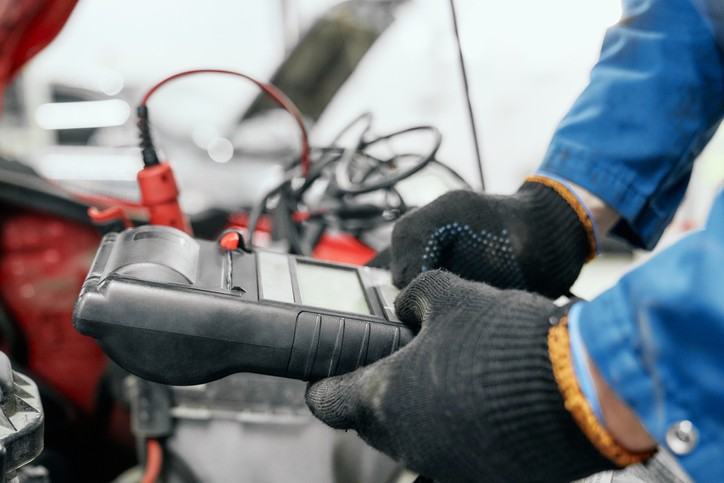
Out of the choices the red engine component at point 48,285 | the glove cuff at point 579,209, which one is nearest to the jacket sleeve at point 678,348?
the glove cuff at point 579,209

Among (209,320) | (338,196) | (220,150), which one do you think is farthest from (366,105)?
(209,320)

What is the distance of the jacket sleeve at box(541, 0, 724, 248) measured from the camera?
2.04 feet

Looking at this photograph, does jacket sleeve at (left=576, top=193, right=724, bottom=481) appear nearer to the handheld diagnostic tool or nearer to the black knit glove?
the black knit glove

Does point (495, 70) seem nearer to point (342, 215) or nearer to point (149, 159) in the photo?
point (342, 215)

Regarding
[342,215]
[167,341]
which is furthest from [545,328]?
[342,215]

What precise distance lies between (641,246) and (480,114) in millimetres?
1484

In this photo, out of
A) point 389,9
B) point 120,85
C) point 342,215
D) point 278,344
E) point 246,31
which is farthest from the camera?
point 246,31

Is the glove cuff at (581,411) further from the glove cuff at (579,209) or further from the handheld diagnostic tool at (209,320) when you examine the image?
the glove cuff at (579,209)

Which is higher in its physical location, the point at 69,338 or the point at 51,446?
the point at 69,338

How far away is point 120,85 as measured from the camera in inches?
111

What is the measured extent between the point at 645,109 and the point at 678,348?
1.28ft

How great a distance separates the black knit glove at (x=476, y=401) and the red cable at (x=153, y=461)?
346mm

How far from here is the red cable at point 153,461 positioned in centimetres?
65

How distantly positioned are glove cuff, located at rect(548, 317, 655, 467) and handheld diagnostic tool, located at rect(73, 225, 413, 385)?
125 mm
